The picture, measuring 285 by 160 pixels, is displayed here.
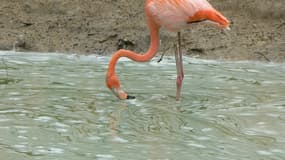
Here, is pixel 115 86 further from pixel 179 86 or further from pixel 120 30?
pixel 120 30

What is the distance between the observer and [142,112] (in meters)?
6.20

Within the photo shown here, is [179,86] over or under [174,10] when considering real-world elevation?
under

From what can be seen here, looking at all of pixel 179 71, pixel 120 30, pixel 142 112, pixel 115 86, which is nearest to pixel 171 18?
pixel 179 71

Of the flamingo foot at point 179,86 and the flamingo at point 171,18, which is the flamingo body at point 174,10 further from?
the flamingo foot at point 179,86

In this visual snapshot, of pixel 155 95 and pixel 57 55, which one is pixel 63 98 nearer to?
pixel 155 95

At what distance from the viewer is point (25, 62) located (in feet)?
28.2

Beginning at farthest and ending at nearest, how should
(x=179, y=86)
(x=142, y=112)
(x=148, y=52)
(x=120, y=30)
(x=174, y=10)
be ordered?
1. (x=120, y=30)
2. (x=148, y=52)
3. (x=179, y=86)
4. (x=174, y=10)
5. (x=142, y=112)

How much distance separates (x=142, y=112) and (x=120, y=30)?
399 centimetres

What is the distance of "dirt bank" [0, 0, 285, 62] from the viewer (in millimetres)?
9414

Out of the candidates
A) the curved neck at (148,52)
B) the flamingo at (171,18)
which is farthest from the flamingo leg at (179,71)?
the curved neck at (148,52)

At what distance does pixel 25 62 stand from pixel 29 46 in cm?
119

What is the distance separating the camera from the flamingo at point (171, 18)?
260 inches

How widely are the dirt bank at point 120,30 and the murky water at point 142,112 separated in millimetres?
676

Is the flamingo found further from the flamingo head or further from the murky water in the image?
Result: the murky water
